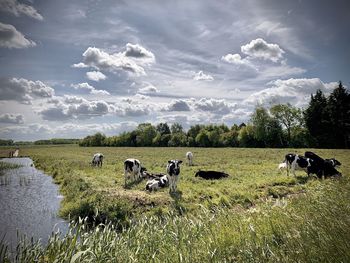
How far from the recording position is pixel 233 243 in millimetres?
5195

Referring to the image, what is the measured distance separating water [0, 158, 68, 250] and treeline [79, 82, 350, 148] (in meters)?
50.3

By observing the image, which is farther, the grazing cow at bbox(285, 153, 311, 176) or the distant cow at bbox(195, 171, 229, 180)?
the distant cow at bbox(195, 171, 229, 180)

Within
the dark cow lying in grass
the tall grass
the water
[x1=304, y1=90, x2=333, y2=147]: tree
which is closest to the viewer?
the tall grass

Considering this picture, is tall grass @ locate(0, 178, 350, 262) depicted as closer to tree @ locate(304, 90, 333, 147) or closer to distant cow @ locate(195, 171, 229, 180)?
distant cow @ locate(195, 171, 229, 180)

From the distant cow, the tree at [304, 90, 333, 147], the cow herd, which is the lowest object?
the distant cow

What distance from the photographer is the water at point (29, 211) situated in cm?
977

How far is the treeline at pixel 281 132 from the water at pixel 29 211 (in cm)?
5035

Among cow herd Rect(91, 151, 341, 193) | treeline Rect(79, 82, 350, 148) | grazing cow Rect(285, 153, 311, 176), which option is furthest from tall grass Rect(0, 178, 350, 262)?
treeline Rect(79, 82, 350, 148)

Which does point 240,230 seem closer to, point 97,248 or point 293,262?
point 293,262

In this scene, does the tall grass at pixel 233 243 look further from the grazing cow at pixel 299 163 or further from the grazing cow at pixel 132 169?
the grazing cow at pixel 132 169

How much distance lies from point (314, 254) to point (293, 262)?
0.99ft

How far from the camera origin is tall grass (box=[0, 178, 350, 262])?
3656 mm

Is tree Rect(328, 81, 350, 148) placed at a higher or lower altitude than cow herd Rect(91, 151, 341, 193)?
higher

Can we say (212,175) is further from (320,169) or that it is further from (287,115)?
(287,115)
